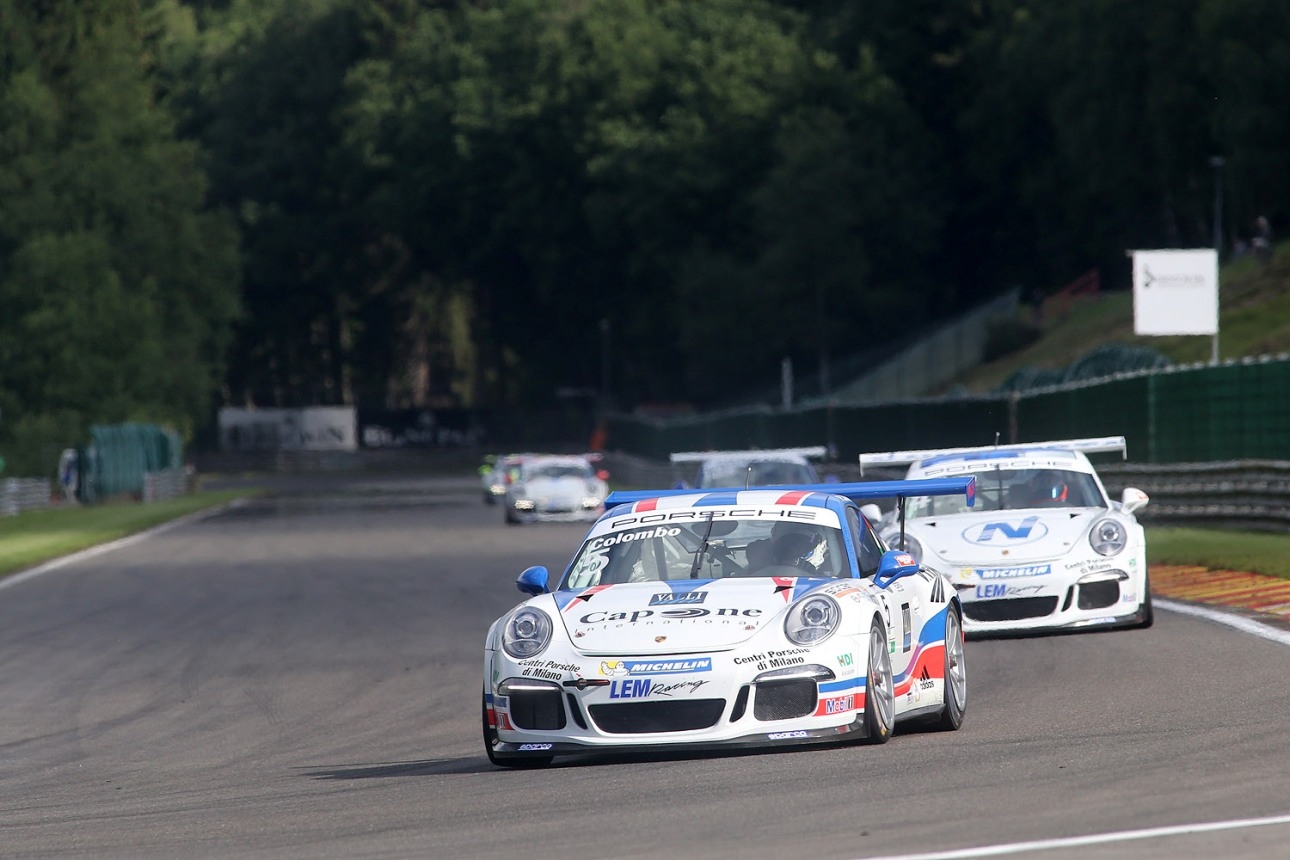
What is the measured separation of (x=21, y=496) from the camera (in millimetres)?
54156

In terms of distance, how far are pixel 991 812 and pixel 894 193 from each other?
7644cm

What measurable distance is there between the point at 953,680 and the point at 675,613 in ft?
5.59

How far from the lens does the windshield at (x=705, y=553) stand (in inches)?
401

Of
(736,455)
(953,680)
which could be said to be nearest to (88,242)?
(736,455)

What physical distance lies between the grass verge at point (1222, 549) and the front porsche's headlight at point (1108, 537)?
151 inches

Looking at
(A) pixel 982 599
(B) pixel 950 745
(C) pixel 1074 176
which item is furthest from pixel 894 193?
(B) pixel 950 745

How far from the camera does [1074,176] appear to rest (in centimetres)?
7638

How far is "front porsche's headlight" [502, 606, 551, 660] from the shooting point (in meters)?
9.49

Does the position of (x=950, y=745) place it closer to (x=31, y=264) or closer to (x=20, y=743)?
(x=20, y=743)

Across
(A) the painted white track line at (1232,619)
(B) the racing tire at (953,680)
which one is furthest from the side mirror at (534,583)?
(A) the painted white track line at (1232,619)

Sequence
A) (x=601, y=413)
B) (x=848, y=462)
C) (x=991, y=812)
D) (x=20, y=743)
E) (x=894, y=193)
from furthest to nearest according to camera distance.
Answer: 1. (x=601, y=413)
2. (x=894, y=193)
3. (x=848, y=462)
4. (x=20, y=743)
5. (x=991, y=812)

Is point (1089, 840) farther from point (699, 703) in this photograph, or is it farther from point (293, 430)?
point (293, 430)

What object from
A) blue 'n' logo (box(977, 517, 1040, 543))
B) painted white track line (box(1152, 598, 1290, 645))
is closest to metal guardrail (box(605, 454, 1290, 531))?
painted white track line (box(1152, 598, 1290, 645))

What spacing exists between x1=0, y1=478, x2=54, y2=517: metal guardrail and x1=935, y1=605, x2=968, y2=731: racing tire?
142ft
